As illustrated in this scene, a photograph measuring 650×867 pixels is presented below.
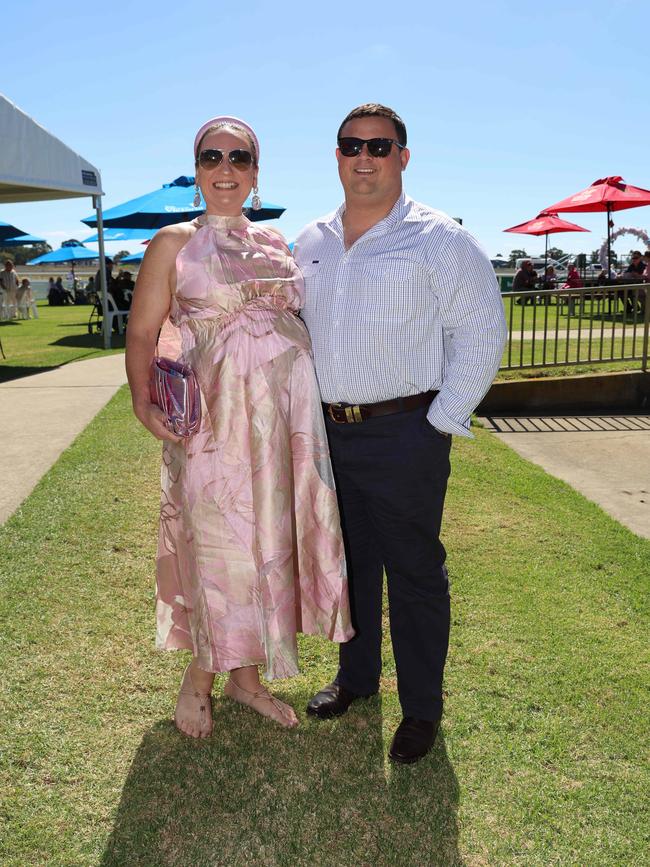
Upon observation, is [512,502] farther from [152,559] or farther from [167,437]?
[167,437]

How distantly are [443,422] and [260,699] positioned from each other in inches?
52.2

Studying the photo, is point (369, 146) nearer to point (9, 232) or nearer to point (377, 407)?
A: point (377, 407)

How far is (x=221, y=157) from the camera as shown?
2650 mm

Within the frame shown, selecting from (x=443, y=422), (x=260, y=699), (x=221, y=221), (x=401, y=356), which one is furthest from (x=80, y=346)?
(x=443, y=422)

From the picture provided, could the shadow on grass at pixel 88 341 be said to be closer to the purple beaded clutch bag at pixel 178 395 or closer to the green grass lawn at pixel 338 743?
the green grass lawn at pixel 338 743

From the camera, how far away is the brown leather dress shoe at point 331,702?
3.02 m

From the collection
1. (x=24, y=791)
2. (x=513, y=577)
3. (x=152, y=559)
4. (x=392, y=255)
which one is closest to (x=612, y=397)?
(x=513, y=577)

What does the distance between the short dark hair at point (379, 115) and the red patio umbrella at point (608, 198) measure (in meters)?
18.4

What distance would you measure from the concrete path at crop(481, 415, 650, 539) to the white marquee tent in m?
8.34

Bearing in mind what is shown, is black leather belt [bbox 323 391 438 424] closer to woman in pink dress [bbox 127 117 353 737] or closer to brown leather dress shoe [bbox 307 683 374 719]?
woman in pink dress [bbox 127 117 353 737]

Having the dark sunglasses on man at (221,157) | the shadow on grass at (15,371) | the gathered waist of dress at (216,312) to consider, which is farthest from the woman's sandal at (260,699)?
the shadow on grass at (15,371)

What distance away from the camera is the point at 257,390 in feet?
8.50

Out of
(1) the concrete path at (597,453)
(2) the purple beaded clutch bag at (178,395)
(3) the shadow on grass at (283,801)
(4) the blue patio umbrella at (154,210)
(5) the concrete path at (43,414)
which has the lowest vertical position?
(3) the shadow on grass at (283,801)

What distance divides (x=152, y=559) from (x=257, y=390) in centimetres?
224
